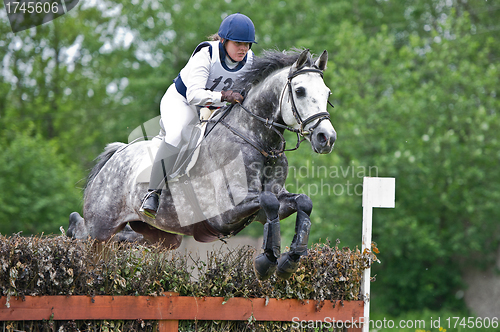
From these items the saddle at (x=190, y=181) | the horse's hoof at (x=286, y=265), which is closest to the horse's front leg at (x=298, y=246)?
the horse's hoof at (x=286, y=265)

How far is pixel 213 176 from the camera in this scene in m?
4.00

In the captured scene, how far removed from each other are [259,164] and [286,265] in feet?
2.66

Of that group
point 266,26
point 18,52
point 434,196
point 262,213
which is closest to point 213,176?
point 262,213

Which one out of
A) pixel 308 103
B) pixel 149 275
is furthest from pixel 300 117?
pixel 149 275

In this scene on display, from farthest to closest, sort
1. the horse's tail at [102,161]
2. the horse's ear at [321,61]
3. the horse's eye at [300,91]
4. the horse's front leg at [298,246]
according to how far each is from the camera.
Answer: the horse's tail at [102,161] < the horse's ear at [321,61] < the horse's eye at [300,91] < the horse's front leg at [298,246]

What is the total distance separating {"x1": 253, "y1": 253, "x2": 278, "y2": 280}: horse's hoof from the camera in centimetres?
345

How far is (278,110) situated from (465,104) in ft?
30.9

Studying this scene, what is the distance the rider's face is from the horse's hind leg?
123 centimetres

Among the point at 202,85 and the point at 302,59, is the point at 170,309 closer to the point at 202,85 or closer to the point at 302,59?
the point at 202,85

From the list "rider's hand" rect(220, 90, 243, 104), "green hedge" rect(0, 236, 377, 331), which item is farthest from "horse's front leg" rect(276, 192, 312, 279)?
"rider's hand" rect(220, 90, 243, 104)

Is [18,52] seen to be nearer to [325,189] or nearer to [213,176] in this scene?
[325,189]

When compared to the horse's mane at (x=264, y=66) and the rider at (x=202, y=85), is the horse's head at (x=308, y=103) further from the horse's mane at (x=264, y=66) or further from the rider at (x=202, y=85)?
the rider at (x=202, y=85)

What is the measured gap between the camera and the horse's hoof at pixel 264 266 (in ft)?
11.3

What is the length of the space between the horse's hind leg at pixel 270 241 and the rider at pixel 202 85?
36.6 inches
